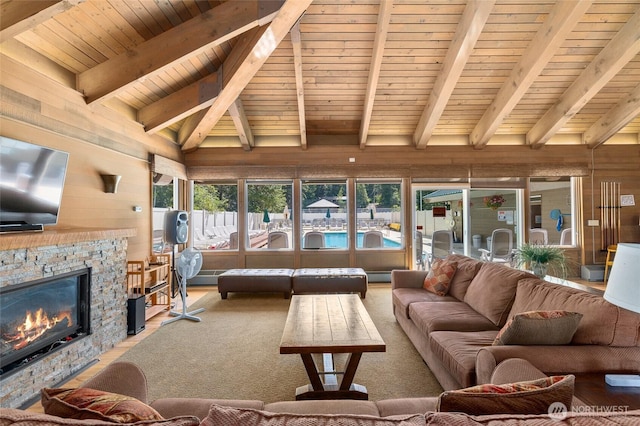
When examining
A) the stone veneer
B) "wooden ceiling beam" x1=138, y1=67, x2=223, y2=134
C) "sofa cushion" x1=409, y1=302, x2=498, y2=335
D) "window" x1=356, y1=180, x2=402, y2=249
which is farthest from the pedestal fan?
"window" x1=356, y1=180, x2=402, y2=249

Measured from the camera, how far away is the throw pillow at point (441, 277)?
3.65m

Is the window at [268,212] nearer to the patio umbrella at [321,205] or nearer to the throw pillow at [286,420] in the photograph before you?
the patio umbrella at [321,205]

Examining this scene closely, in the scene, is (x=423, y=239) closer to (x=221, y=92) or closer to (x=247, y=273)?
(x=247, y=273)

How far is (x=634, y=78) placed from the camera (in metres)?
5.07

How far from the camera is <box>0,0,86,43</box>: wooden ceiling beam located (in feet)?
7.43

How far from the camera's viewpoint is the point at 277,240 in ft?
21.4

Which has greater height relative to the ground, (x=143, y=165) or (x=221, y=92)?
(x=221, y=92)

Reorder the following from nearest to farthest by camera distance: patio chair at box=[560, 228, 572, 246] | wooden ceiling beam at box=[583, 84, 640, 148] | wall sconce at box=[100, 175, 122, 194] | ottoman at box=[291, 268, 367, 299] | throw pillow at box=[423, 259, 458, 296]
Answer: throw pillow at box=[423, 259, 458, 296] < wall sconce at box=[100, 175, 122, 194] < ottoman at box=[291, 268, 367, 299] < wooden ceiling beam at box=[583, 84, 640, 148] < patio chair at box=[560, 228, 572, 246]

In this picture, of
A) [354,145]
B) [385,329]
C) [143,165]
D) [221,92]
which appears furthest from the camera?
[354,145]

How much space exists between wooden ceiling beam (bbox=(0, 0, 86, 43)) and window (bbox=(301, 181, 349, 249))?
4.61 meters

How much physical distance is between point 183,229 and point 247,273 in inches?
49.4

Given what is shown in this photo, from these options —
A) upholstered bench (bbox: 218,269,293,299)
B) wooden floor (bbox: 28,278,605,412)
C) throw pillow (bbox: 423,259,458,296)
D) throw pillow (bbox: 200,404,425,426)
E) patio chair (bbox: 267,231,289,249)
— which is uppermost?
patio chair (bbox: 267,231,289,249)

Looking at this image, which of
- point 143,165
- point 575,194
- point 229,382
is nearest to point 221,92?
point 143,165

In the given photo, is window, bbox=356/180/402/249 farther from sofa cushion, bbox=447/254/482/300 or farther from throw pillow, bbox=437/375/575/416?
throw pillow, bbox=437/375/575/416
